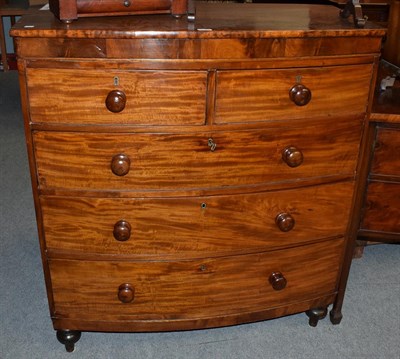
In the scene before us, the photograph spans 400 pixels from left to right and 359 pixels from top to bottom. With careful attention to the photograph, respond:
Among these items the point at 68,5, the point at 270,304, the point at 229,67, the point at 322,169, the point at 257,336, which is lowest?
the point at 257,336

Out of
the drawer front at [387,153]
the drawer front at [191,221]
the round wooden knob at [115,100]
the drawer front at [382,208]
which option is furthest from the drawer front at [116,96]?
the drawer front at [382,208]

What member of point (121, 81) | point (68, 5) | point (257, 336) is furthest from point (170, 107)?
point (257, 336)

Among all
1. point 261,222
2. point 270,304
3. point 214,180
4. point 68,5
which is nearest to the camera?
point 68,5

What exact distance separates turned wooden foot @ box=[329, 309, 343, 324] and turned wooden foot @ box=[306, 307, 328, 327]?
3cm

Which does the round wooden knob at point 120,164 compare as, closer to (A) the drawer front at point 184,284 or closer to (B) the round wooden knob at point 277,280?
(A) the drawer front at point 184,284

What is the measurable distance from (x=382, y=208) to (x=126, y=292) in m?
0.97

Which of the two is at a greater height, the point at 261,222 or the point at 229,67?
the point at 229,67

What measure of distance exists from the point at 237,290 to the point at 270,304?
15 centimetres

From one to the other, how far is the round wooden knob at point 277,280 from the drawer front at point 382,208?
16.6 inches

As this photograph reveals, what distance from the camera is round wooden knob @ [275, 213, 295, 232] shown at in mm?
1707

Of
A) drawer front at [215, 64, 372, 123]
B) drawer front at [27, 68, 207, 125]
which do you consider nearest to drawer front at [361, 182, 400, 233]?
drawer front at [215, 64, 372, 123]

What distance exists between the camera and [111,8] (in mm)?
1498

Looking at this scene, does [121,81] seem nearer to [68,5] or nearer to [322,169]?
[68,5]

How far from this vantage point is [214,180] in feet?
5.26
